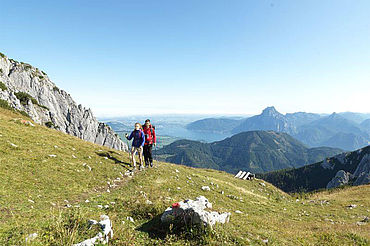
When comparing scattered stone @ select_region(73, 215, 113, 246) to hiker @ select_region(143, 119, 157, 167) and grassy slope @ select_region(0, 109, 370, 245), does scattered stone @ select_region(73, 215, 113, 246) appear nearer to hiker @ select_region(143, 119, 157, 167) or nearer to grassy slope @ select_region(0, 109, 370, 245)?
grassy slope @ select_region(0, 109, 370, 245)

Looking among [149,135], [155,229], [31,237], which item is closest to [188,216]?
[155,229]

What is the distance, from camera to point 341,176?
147000 millimetres

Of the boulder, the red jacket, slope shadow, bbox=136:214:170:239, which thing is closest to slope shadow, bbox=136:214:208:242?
slope shadow, bbox=136:214:170:239

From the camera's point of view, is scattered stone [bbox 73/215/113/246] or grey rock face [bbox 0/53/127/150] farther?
grey rock face [bbox 0/53/127/150]

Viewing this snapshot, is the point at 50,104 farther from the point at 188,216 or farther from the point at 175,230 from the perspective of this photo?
the point at 188,216

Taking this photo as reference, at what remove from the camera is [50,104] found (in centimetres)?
8350

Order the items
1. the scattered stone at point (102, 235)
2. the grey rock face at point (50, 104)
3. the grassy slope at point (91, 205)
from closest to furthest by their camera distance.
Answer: the scattered stone at point (102, 235)
the grassy slope at point (91, 205)
the grey rock face at point (50, 104)

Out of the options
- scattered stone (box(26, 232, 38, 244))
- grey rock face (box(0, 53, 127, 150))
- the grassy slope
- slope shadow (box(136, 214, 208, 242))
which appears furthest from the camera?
grey rock face (box(0, 53, 127, 150))

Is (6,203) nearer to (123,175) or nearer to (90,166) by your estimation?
(90,166)

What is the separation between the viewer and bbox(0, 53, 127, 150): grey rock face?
61.4 meters

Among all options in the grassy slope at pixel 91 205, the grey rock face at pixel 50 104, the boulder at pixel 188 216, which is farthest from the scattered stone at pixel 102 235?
the grey rock face at pixel 50 104

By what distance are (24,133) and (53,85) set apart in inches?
3892

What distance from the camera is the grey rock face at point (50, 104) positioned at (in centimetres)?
6144

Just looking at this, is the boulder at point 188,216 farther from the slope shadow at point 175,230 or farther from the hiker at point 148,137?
the hiker at point 148,137
